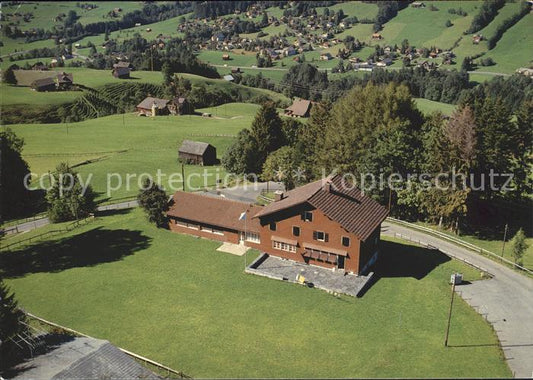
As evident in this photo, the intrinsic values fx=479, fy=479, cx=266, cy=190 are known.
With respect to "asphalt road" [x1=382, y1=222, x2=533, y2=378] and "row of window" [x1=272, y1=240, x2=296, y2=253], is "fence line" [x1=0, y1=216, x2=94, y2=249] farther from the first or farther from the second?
"asphalt road" [x1=382, y1=222, x2=533, y2=378]

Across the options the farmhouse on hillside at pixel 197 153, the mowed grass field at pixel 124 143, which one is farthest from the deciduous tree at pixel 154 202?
the farmhouse on hillside at pixel 197 153

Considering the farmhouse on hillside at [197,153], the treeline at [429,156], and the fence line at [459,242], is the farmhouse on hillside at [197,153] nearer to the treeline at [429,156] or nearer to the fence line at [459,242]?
the treeline at [429,156]

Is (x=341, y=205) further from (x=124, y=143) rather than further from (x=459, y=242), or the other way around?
(x=124, y=143)

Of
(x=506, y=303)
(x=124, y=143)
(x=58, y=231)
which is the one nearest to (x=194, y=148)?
(x=124, y=143)

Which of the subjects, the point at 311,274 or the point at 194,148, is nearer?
the point at 311,274

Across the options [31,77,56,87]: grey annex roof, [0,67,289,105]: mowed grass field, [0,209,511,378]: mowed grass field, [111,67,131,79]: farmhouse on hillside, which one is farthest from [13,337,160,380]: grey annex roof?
[111,67,131,79]: farmhouse on hillside
